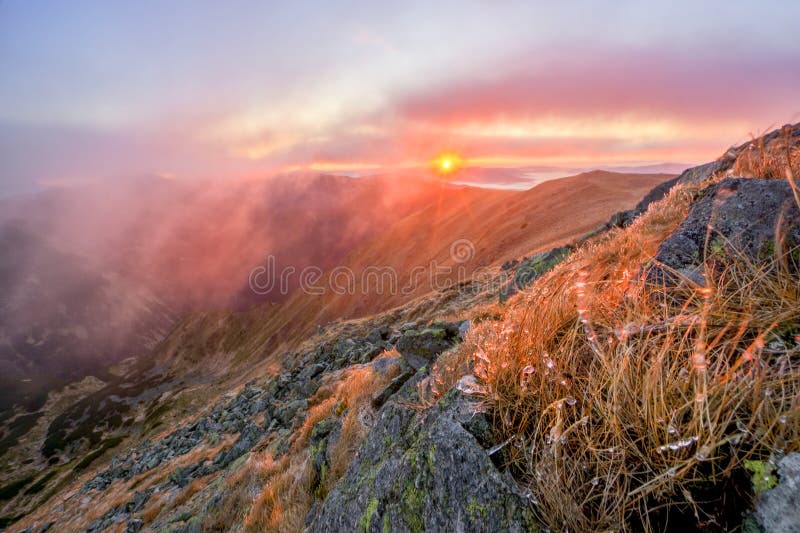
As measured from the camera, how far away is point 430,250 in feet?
236

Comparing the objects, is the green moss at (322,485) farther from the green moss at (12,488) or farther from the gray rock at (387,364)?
the green moss at (12,488)

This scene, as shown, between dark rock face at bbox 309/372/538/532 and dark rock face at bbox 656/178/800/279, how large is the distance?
2.71m

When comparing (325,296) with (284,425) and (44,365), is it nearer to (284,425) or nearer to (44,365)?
(284,425)

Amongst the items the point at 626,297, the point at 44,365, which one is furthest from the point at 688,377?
the point at 44,365

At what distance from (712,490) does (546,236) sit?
3890 centimetres

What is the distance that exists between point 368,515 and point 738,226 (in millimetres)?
4674

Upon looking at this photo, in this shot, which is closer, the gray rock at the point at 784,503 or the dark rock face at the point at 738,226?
the gray rock at the point at 784,503

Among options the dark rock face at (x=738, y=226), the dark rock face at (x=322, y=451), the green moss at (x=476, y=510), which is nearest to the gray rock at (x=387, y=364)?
the dark rock face at (x=322, y=451)

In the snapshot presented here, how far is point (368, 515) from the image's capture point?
3.12 meters

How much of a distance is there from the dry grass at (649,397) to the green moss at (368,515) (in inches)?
56.9

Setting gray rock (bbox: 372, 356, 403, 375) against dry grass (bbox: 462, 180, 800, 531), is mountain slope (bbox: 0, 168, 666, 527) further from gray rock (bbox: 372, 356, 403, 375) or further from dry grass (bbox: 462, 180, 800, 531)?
dry grass (bbox: 462, 180, 800, 531)

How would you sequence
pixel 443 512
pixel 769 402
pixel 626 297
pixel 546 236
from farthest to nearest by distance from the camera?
1. pixel 546 236
2. pixel 626 297
3. pixel 443 512
4. pixel 769 402

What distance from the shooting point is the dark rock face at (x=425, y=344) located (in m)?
A: 6.93

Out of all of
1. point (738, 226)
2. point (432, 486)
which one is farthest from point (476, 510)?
point (738, 226)
